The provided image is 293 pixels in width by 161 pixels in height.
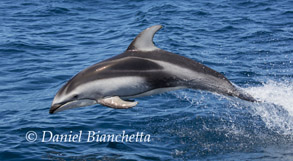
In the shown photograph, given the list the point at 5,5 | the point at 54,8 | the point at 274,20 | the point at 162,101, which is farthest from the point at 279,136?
the point at 5,5

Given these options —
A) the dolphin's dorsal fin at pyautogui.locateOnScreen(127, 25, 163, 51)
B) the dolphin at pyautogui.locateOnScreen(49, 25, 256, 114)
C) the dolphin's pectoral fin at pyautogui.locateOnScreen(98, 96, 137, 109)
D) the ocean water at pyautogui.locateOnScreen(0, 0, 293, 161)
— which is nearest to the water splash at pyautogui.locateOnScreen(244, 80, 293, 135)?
the ocean water at pyautogui.locateOnScreen(0, 0, 293, 161)

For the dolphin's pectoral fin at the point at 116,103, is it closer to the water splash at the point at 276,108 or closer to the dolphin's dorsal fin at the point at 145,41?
the dolphin's dorsal fin at the point at 145,41

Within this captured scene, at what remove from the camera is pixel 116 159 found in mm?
7609

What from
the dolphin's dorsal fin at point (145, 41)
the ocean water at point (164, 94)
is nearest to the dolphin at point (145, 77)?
the dolphin's dorsal fin at point (145, 41)

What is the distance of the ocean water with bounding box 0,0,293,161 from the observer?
8141 mm

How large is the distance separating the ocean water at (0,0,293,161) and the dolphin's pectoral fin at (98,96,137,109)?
126 centimetres

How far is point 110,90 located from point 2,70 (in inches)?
284

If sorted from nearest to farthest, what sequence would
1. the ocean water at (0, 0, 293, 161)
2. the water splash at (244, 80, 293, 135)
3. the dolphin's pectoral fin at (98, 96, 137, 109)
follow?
the dolphin's pectoral fin at (98, 96, 137, 109), the ocean water at (0, 0, 293, 161), the water splash at (244, 80, 293, 135)

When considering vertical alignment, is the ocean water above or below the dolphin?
below

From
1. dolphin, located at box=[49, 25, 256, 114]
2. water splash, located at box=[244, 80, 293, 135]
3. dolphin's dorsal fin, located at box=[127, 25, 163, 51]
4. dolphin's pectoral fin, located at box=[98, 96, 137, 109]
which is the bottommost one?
water splash, located at box=[244, 80, 293, 135]

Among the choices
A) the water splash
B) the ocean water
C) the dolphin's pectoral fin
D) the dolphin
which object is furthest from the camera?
the water splash

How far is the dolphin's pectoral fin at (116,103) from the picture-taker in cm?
664

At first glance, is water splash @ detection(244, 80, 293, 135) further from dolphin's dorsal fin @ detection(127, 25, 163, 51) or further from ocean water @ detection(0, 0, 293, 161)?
dolphin's dorsal fin @ detection(127, 25, 163, 51)

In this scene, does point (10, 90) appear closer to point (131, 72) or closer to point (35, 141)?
point (35, 141)
